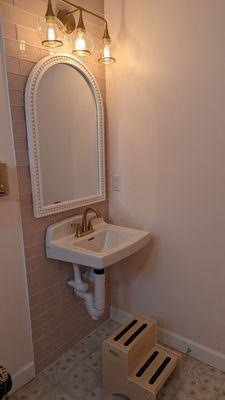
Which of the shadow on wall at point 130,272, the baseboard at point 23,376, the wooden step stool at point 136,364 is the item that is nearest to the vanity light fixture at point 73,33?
the shadow on wall at point 130,272

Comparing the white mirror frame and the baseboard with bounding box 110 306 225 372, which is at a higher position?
the white mirror frame

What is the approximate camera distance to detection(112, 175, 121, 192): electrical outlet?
78.5 inches

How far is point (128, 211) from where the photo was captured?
6.53 feet

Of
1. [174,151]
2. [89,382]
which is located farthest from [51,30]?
[89,382]

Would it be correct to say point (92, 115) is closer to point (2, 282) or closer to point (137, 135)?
point (137, 135)

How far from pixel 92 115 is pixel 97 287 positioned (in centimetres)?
110

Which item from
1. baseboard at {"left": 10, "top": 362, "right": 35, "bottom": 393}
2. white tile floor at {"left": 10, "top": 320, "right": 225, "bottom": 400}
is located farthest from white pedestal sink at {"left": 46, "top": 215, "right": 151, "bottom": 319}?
baseboard at {"left": 10, "top": 362, "right": 35, "bottom": 393}

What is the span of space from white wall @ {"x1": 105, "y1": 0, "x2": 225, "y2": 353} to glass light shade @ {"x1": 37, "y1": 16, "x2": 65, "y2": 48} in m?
0.50

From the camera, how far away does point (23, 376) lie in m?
1.63

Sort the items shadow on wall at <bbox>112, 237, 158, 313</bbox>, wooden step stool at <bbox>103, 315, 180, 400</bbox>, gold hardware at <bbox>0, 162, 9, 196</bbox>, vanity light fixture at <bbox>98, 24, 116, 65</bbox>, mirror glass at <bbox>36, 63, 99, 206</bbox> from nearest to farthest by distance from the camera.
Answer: gold hardware at <bbox>0, 162, 9, 196</bbox>
wooden step stool at <bbox>103, 315, 180, 400</bbox>
mirror glass at <bbox>36, 63, 99, 206</bbox>
vanity light fixture at <bbox>98, 24, 116, 65</bbox>
shadow on wall at <bbox>112, 237, 158, 313</bbox>

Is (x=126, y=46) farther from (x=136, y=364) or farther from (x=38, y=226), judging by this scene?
(x=136, y=364)

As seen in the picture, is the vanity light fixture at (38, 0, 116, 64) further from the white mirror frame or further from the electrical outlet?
the electrical outlet

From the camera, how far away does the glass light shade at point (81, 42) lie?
5.00 ft

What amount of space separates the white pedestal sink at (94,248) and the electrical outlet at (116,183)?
0.82ft
